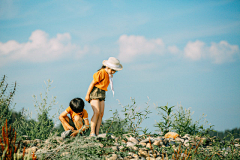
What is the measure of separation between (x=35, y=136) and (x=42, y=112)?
65 cm

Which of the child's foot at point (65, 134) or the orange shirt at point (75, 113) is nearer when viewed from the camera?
the child's foot at point (65, 134)

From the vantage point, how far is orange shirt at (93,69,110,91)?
5.34 metres

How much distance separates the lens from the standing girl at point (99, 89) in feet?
17.5

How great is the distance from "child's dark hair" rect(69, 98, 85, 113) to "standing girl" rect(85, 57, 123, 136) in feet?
0.86

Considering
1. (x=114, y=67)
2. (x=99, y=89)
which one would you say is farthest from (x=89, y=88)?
(x=114, y=67)

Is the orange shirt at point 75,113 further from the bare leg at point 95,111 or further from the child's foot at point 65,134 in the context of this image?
the child's foot at point 65,134

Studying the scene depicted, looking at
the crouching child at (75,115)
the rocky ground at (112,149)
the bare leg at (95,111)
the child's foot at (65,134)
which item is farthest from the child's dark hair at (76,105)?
the rocky ground at (112,149)

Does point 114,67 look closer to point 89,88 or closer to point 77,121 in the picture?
point 89,88

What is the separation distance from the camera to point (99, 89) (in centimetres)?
542

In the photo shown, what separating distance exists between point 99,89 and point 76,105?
0.72m

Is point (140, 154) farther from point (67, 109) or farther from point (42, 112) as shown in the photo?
point (42, 112)

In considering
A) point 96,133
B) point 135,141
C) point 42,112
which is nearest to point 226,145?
point 135,141

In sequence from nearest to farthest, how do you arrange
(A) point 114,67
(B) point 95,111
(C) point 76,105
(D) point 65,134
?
(D) point 65,134 < (B) point 95,111 < (A) point 114,67 < (C) point 76,105

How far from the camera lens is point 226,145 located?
5.80m
